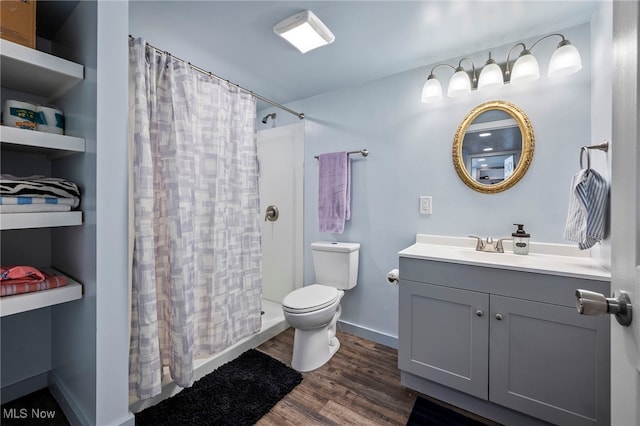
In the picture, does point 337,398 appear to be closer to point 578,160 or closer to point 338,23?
point 578,160

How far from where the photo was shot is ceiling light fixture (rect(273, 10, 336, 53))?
4.65ft

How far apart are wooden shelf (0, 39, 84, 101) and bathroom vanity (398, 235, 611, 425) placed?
186cm

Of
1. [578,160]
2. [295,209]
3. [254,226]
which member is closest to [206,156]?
[254,226]

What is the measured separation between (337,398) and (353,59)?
2205 mm

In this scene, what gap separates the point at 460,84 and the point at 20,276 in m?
2.44

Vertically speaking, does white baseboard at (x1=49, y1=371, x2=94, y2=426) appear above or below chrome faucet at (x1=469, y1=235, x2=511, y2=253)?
below

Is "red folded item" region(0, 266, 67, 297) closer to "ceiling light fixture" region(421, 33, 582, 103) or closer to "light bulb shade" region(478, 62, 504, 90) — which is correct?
"ceiling light fixture" region(421, 33, 582, 103)

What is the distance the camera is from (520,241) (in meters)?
1.56

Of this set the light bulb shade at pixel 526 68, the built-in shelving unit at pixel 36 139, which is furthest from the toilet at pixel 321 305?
the light bulb shade at pixel 526 68

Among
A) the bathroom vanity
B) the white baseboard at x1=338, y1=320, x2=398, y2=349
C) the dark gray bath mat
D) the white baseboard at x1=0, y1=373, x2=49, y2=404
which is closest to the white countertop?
the bathroom vanity

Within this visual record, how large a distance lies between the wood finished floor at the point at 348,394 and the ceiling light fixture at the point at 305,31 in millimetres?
2101

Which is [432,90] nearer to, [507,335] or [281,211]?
[507,335]

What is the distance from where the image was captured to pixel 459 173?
5.94ft

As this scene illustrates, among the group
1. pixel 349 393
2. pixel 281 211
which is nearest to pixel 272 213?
pixel 281 211
